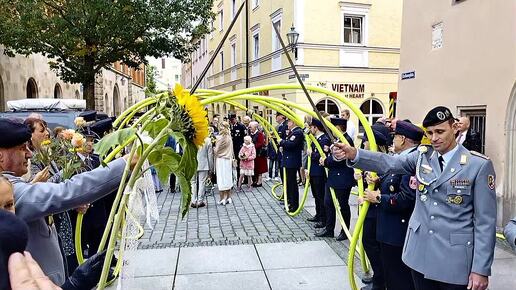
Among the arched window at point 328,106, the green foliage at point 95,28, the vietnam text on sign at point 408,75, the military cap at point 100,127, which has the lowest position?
the military cap at point 100,127

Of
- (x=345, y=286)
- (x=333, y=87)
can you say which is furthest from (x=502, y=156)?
(x=333, y=87)


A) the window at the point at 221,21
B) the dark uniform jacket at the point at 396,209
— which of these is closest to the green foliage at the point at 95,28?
the window at the point at 221,21

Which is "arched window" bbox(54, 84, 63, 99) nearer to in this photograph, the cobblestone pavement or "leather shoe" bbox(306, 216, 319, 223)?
the cobblestone pavement

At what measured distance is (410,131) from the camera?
3.90 meters

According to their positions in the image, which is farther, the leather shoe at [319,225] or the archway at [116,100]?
the archway at [116,100]

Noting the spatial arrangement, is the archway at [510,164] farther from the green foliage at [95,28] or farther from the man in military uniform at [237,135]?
the green foliage at [95,28]

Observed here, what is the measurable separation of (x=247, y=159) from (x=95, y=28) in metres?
8.76

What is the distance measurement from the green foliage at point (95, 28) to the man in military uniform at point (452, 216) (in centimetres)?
1472

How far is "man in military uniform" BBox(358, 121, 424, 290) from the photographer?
369 cm

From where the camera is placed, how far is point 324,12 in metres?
17.6

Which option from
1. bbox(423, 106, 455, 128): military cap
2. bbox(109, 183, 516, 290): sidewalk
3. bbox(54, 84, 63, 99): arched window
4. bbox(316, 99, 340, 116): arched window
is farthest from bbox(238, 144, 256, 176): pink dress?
bbox(54, 84, 63, 99): arched window

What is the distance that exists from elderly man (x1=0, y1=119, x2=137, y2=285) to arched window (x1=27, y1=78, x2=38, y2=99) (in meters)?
20.0

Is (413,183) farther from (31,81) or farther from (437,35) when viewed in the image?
(31,81)

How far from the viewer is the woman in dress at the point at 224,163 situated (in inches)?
372
